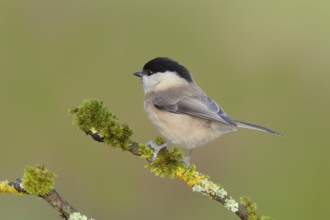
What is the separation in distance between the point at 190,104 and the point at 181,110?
48 millimetres

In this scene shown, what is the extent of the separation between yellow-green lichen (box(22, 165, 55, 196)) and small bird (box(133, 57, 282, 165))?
0.96 m

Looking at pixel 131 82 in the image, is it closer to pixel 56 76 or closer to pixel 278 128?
pixel 56 76

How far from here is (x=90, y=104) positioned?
1.77 m

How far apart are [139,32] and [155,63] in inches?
143

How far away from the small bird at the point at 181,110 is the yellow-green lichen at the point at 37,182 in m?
0.96

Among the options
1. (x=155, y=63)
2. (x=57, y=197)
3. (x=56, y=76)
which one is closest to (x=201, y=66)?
(x=56, y=76)

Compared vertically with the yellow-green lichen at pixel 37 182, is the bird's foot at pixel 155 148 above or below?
above

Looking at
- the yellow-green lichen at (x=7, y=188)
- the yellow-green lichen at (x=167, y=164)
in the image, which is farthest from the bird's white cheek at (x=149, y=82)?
the yellow-green lichen at (x=7, y=188)

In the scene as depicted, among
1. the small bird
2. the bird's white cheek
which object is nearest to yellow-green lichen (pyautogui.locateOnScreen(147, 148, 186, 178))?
the small bird

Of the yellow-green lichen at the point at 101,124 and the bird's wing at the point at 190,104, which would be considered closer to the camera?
the yellow-green lichen at the point at 101,124

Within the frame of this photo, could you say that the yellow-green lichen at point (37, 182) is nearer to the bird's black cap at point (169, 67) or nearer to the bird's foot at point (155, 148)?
the bird's foot at point (155, 148)

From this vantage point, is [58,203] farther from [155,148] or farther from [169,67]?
[169,67]

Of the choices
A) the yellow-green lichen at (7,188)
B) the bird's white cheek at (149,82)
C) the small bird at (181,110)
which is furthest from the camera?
the bird's white cheek at (149,82)

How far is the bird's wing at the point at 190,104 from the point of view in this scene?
8.18ft
